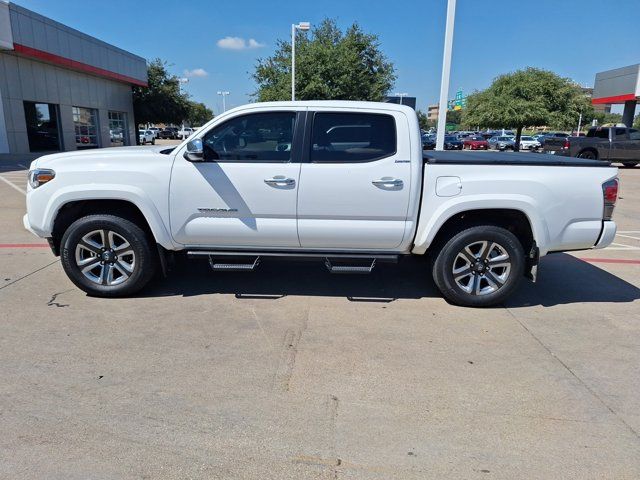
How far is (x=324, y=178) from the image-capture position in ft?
14.6

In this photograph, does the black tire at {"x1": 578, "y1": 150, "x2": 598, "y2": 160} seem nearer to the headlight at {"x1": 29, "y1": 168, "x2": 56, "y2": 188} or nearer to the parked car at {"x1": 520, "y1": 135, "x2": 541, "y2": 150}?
the parked car at {"x1": 520, "y1": 135, "x2": 541, "y2": 150}

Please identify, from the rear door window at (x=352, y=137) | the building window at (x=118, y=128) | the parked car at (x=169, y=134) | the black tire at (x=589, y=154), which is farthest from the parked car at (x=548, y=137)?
the parked car at (x=169, y=134)

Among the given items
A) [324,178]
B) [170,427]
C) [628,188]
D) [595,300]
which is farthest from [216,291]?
[628,188]

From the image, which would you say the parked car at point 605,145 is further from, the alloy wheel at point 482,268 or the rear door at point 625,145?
the alloy wheel at point 482,268

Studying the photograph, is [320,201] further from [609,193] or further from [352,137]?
[609,193]

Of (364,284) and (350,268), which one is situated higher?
(350,268)

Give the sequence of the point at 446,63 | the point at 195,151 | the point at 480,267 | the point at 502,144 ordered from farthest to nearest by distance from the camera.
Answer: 1. the point at 502,144
2. the point at 446,63
3. the point at 480,267
4. the point at 195,151

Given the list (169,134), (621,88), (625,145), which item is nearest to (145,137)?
(169,134)

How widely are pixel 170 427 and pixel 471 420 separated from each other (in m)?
1.87

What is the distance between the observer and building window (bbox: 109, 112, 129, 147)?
110 feet

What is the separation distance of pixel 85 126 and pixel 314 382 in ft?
104

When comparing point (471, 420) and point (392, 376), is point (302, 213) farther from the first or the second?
point (471, 420)

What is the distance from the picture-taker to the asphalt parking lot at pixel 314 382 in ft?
8.48

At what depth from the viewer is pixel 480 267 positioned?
15.4 feet
